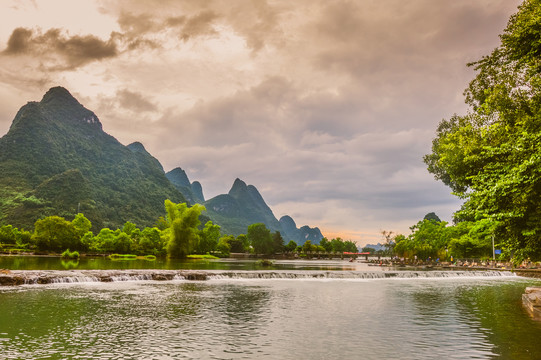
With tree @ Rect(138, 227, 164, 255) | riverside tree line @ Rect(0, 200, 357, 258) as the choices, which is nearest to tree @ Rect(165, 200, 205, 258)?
riverside tree line @ Rect(0, 200, 357, 258)

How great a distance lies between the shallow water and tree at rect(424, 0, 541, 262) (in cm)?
597

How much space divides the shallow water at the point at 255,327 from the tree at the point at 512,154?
5.97 m

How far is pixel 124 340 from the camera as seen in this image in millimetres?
16438

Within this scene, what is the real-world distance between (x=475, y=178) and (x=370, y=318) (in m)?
11.3

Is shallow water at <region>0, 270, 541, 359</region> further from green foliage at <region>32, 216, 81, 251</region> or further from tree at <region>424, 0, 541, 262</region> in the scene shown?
green foliage at <region>32, 216, 81, 251</region>

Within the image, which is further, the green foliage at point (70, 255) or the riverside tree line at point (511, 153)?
the green foliage at point (70, 255)

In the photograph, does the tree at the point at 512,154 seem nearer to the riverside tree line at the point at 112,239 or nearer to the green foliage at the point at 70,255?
the riverside tree line at the point at 112,239

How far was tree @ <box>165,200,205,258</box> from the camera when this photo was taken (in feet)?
372

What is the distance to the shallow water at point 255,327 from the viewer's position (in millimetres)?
14836

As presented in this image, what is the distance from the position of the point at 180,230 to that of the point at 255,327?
9810 cm

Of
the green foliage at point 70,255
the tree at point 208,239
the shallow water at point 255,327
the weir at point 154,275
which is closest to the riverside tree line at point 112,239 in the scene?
the green foliage at point 70,255

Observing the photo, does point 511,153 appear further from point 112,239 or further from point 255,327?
point 112,239

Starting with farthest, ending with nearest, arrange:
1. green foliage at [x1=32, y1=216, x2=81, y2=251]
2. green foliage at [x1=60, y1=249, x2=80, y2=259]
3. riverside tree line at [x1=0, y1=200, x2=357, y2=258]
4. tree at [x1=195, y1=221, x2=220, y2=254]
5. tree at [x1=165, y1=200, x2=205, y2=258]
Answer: tree at [x1=195, y1=221, x2=220, y2=254], green foliage at [x1=32, y1=216, x2=81, y2=251], riverside tree line at [x1=0, y1=200, x2=357, y2=258], tree at [x1=165, y1=200, x2=205, y2=258], green foliage at [x1=60, y1=249, x2=80, y2=259]

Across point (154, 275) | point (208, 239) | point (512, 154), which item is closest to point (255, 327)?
point (512, 154)
